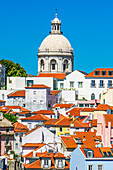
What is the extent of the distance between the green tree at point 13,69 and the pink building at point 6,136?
55.0 meters

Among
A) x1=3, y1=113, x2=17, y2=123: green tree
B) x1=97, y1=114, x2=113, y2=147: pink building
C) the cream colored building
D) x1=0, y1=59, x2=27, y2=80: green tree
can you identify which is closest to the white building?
x1=0, y1=59, x2=27, y2=80: green tree

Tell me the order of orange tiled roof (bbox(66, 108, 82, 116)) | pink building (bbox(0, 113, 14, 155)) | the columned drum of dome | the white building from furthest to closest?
1. the columned drum of dome
2. the white building
3. orange tiled roof (bbox(66, 108, 82, 116))
4. pink building (bbox(0, 113, 14, 155))

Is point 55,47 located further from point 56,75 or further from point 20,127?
point 20,127

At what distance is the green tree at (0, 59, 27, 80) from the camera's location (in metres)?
160

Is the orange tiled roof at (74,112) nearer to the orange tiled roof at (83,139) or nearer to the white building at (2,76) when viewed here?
the orange tiled roof at (83,139)

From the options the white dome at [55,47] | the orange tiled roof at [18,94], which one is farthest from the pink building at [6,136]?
the white dome at [55,47]

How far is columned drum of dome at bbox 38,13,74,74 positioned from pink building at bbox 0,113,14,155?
5133 cm

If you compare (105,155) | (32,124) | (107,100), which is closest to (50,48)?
(107,100)

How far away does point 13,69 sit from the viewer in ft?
533

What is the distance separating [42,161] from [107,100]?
50912 mm

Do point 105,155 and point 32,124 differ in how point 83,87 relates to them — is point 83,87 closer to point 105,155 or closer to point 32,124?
point 32,124

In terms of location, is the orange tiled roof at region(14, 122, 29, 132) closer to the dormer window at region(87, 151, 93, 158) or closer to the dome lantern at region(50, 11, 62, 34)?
the dormer window at region(87, 151, 93, 158)

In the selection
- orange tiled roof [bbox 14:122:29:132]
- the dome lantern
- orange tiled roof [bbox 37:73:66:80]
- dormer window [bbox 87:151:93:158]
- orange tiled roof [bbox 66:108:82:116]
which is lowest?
dormer window [bbox 87:151:93:158]

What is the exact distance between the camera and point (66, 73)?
153750 millimetres
